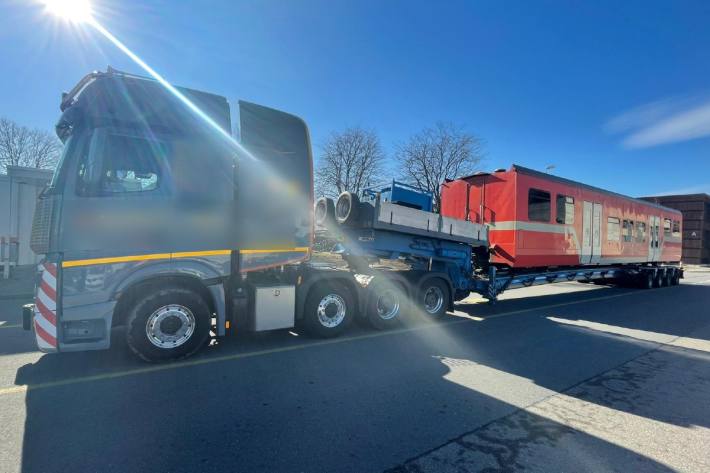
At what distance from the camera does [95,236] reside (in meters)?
4.33

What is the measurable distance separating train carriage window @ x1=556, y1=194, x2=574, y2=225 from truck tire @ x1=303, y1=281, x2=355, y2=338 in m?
7.21

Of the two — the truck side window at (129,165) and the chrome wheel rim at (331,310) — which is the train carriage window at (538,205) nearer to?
the chrome wheel rim at (331,310)

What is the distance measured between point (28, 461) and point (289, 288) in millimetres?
3339

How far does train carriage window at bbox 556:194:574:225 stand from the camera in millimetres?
10352

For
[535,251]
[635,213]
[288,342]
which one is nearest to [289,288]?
[288,342]

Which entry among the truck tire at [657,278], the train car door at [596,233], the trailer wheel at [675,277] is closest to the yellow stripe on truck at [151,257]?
the train car door at [596,233]

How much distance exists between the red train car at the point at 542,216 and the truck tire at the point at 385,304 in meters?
3.90

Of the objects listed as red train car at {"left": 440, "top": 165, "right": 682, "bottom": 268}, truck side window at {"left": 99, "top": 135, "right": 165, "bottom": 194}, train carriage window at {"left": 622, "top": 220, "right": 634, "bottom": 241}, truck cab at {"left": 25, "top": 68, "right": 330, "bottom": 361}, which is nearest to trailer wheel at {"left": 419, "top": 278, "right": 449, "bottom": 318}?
red train car at {"left": 440, "top": 165, "right": 682, "bottom": 268}

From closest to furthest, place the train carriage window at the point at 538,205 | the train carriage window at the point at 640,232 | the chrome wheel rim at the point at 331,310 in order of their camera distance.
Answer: the chrome wheel rim at the point at 331,310 → the train carriage window at the point at 538,205 → the train carriage window at the point at 640,232

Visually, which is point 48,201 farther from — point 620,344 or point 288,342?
point 620,344

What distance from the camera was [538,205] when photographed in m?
9.79

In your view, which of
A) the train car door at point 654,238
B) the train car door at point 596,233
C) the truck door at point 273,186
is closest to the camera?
the truck door at point 273,186

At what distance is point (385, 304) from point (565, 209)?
683 cm

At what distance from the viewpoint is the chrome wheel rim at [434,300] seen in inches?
303
